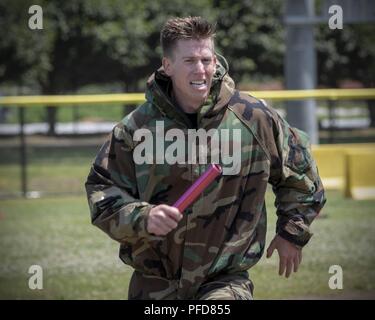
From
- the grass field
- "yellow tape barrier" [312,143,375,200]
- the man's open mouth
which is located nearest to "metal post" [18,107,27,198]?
the grass field

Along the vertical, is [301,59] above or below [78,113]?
above

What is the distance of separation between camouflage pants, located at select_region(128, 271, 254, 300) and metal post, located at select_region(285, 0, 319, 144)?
8.81 metres

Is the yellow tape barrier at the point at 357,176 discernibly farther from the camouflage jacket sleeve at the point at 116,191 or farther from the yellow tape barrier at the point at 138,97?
the camouflage jacket sleeve at the point at 116,191

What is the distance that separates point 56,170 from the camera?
18062 mm

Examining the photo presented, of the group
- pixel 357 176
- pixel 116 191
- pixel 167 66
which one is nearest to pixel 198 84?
pixel 167 66

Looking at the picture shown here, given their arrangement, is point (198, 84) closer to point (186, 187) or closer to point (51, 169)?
A: point (186, 187)

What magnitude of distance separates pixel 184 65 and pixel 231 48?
22.2 m

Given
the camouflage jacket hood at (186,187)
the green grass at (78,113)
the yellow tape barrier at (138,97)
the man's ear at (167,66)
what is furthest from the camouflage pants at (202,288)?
the green grass at (78,113)

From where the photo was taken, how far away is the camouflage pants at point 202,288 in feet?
12.5

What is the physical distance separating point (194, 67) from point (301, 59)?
931cm

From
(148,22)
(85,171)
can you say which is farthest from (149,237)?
(148,22)

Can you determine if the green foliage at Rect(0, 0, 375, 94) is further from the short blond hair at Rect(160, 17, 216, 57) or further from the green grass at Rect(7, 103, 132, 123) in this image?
the short blond hair at Rect(160, 17, 216, 57)

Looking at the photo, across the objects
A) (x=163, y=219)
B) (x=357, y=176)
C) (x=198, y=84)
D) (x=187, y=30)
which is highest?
(x=187, y=30)

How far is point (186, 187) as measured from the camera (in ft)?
12.8
